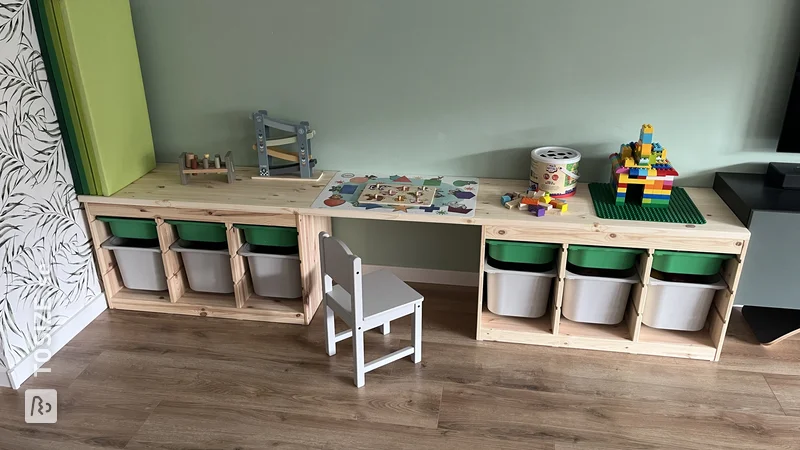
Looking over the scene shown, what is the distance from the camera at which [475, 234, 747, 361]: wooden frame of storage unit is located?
2.20m

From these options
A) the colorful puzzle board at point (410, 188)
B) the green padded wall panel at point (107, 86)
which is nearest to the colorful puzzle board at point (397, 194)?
the colorful puzzle board at point (410, 188)

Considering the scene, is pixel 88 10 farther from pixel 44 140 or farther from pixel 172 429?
pixel 172 429

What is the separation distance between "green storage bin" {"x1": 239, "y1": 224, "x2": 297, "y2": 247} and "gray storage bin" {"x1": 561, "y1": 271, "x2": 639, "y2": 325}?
1.09 meters

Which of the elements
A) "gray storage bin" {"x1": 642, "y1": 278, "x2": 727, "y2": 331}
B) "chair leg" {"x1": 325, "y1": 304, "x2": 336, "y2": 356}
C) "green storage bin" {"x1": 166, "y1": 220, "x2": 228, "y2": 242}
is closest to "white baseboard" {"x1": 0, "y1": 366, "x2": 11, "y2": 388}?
"green storage bin" {"x1": 166, "y1": 220, "x2": 228, "y2": 242}

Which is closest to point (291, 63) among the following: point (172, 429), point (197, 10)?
point (197, 10)

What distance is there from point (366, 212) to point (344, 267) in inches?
12.4

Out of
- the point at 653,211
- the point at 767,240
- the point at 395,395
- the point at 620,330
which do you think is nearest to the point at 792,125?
the point at 767,240

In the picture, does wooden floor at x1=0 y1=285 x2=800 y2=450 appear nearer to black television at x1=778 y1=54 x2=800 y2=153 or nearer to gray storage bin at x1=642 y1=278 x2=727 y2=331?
gray storage bin at x1=642 y1=278 x2=727 y2=331

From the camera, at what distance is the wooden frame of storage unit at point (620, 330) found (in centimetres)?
220

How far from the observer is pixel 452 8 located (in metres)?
2.31

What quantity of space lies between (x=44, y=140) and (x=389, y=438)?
1.65 meters

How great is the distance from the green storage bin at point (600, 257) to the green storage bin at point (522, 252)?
0.26 feet

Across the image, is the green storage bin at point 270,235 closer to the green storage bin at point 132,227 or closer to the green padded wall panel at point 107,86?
the green storage bin at point 132,227

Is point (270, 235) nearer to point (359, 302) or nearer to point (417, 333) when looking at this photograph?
point (359, 302)
